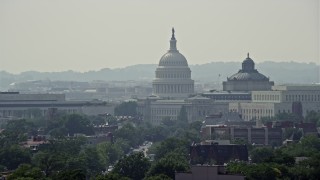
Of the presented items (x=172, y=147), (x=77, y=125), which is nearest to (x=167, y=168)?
(x=172, y=147)

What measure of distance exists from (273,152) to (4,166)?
1911cm

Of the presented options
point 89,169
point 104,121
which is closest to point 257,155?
point 89,169

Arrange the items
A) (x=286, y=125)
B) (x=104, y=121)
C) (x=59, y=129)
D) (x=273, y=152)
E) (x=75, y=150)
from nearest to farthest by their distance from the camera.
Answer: (x=273, y=152) < (x=75, y=150) < (x=286, y=125) < (x=59, y=129) < (x=104, y=121)

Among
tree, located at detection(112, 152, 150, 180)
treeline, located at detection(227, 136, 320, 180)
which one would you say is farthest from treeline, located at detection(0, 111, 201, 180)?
treeline, located at detection(227, 136, 320, 180)

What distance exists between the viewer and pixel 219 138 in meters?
143

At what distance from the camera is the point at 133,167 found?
3942 inches

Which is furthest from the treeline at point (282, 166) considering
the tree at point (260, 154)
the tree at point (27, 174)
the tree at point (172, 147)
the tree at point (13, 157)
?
the tree at point (13, 157)

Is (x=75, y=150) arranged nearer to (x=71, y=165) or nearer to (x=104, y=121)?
(x=71, y=165)

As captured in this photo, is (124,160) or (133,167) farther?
(124,160)

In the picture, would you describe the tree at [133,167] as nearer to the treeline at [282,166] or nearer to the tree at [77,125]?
the treeline at [282,166]

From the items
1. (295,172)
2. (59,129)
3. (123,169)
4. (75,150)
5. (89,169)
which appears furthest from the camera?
(59,129)

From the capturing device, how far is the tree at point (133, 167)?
9894 cm

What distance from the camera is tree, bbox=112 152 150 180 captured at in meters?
98.9

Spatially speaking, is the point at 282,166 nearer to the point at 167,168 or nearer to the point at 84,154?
the point at 167,168
